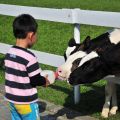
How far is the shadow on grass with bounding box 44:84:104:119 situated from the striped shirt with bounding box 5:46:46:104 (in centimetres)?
178

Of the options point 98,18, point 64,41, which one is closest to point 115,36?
point 98,18

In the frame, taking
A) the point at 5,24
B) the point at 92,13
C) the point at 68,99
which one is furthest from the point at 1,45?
the point at 5,24

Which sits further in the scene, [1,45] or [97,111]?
[1,45]

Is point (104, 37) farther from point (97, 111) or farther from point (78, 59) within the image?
point (97, 111)

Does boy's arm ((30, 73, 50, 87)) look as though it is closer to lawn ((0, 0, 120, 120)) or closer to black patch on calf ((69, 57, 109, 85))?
black patch on calf ((69, 57, 109, 85))

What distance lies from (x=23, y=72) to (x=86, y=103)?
8.27ft

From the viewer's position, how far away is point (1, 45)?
28.2 ft

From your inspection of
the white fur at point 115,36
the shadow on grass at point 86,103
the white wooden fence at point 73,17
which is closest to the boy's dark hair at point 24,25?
the white fur at point 115,36

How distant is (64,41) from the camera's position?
12.1 metres

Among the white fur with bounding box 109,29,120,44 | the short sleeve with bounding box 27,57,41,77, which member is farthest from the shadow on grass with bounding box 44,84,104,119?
the short sleeve with bounding box 27,57,41,77

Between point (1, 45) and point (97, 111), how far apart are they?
2.82 metres

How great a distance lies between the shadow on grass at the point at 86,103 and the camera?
21.3 ft

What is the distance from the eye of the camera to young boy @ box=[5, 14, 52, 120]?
454 centimetres

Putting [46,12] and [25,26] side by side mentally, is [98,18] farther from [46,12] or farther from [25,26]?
[25,26]
